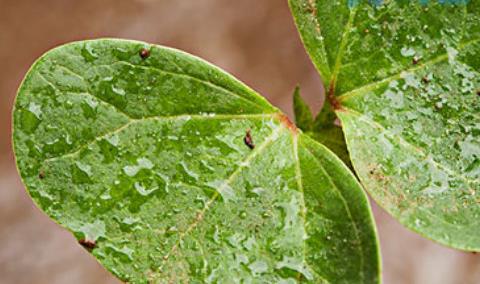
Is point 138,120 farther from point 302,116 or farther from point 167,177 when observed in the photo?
point 302,116

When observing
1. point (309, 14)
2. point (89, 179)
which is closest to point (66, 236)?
point (89, 179)

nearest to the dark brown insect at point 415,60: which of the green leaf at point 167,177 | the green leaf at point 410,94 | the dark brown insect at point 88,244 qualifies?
the green leaf at point 410,94

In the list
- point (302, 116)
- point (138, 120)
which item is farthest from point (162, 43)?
point (138, 120)

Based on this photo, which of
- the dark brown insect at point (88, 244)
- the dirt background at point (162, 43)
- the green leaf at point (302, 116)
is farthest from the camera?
the dirt background at point (162, 43)

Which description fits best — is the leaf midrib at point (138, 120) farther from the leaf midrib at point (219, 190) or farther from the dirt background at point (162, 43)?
the dirt background at point (162, 43)

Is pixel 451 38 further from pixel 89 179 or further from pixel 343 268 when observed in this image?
pixel 89 179

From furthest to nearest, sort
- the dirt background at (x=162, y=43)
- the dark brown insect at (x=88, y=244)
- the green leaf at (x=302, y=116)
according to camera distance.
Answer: the dirt background at (x=162, y=43), the green leaf at (x=302, y=116), the dark brown insect at (x=88, y=244)

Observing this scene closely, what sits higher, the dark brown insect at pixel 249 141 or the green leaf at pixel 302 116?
the dark brown insect at pixel 249 141
